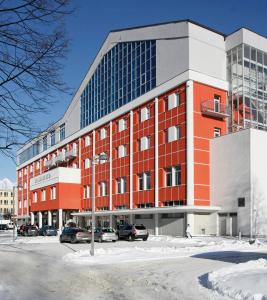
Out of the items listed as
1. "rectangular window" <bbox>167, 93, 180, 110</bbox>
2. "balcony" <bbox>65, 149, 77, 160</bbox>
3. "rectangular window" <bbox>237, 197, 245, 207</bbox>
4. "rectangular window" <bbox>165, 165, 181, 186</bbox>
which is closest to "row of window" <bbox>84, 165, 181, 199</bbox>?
"rectangular window" <bbox>165, 165, 181, 186</bbox>

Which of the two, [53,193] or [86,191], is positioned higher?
[86,191]

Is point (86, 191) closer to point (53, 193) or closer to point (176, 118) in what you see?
point (53, 193)

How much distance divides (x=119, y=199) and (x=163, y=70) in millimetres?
17922

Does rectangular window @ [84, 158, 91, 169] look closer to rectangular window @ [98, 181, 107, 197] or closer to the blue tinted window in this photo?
the blue tinted window

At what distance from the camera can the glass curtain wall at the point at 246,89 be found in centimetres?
5056

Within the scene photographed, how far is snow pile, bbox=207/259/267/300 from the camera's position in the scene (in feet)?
36.9

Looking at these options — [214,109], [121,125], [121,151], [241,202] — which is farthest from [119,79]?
[241,202]

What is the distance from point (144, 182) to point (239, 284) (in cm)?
4313

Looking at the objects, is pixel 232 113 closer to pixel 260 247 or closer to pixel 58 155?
pixel 260 247

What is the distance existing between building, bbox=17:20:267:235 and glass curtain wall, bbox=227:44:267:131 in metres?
0.11

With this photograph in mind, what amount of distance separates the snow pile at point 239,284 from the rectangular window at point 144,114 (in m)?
40.7

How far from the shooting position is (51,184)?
76812 millimetres

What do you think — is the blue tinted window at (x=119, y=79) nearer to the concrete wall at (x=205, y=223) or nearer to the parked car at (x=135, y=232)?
the concrete wall at (x=205, y=223)

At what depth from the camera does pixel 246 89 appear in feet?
167
